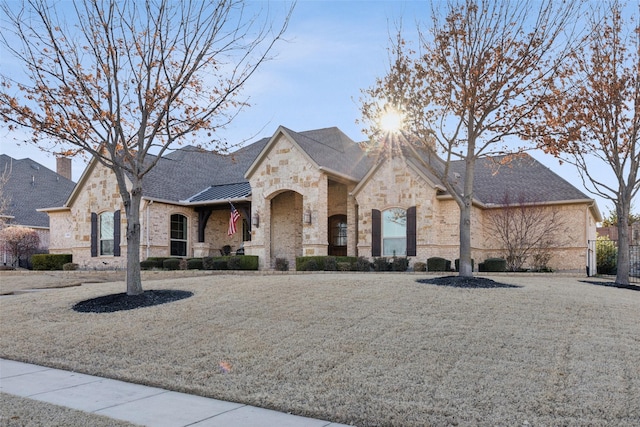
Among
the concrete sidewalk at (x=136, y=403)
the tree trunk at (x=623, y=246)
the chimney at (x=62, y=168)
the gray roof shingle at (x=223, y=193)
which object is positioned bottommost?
the concrete sidewalk at (x=136, y=403)

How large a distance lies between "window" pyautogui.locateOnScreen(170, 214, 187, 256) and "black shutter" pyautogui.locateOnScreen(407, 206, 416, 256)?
40.0ft

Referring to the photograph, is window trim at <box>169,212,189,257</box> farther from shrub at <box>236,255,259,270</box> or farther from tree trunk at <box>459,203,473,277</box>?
tree trunk at <box>459,203,473,277</box>

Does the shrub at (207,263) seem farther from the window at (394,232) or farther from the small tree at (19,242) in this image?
the small tree at (19,242)

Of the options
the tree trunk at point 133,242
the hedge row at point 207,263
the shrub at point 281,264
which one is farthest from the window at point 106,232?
the tree trunk at point 133,242

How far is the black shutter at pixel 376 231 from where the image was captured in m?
21.5

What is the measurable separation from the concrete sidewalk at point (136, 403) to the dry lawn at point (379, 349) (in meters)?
0.20

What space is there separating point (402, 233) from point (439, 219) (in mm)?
1613

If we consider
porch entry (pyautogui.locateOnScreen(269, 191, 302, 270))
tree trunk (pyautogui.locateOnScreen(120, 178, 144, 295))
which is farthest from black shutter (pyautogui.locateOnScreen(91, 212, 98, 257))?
tree trunk (pyautogui.locateOnScreen(120, 178, 144, 295))

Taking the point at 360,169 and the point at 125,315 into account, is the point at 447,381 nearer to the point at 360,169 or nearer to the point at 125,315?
the point at 125,315

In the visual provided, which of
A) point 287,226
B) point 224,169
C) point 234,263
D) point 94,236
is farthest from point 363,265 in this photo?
point 94,236

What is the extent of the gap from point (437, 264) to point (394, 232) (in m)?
2.83

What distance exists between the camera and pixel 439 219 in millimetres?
20688

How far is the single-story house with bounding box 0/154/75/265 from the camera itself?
3393 centimetres

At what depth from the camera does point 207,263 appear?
2297 centimetres
